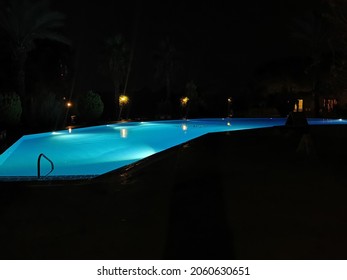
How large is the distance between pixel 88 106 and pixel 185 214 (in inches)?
978

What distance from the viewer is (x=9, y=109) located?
19703 mm

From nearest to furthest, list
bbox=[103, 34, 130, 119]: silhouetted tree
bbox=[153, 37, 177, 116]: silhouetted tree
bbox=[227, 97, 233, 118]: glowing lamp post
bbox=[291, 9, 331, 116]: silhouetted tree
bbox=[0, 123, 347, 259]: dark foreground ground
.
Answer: bbox=[0, 123, 347, 259]: dark foreground ground → bbox=[291, 9, 331, 116]: silhouetted tree → bbox=[103, 34, 130, 119]: silhouetted tree → bbox=[227, 97, 233, 118]: glowing lamp post → bbox=[153, 37, 177, 116]: silhouetted tree

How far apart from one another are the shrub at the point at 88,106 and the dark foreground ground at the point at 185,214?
68.5 feet

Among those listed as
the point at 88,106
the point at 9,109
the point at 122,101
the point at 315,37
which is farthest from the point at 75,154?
the point at 315,37

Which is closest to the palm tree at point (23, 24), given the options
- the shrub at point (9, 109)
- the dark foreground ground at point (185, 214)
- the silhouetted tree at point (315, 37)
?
the shrub at point (9, 109)

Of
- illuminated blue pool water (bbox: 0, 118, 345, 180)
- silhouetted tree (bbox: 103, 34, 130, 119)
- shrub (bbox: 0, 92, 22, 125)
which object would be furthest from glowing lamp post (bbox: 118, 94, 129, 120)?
shrub (bbox: 0, 92, 22, 125)

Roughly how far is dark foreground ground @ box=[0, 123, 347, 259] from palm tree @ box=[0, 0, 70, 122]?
18.4m

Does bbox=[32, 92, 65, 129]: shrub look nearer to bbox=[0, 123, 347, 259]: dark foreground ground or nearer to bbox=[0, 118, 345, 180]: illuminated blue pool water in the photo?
bbox=[0, 118, 345, 180]: illuminated blue pool water

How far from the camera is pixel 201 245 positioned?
429 centimetres

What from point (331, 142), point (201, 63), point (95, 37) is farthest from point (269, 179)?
point (201, 63)

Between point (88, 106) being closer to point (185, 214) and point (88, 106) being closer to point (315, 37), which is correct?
point (315, 37)

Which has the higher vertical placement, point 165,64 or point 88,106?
point 165,64

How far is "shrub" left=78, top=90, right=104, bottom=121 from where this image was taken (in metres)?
29.2
